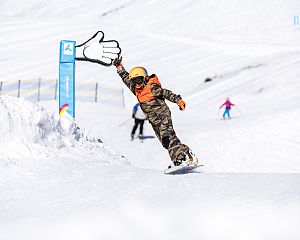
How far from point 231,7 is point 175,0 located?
660cm

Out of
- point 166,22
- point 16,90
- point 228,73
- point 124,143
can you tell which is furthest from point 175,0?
point 124,143

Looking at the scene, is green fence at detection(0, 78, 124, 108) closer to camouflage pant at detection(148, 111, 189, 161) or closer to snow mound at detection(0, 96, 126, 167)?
snow mound at detection(0, 96, 126, 167)

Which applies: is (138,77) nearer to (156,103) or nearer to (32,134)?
(156,103)

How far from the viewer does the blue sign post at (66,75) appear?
15805mm

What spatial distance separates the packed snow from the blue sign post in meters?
2.16

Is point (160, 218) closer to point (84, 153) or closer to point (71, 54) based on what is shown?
point (84, 153)

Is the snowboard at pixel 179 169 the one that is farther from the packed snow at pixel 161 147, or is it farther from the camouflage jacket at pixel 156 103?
the camouflage jacket at pixel 156 103

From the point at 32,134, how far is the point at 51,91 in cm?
2499

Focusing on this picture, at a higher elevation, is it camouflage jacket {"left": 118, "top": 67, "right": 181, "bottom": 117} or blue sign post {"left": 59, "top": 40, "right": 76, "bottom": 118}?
blue sign post {"left": 59, "top": 40, "right": 76, "bottom": 118}

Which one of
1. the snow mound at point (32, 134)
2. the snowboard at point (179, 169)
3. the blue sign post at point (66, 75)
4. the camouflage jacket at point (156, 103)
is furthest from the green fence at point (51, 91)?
the snowboard at point (179, 169)

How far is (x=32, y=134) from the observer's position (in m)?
6.23

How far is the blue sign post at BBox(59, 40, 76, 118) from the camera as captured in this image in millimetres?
15805

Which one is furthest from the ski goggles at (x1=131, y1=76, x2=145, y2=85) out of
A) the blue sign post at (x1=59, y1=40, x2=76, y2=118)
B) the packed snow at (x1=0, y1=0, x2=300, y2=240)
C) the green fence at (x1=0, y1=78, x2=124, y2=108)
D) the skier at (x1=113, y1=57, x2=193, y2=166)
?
the green fence at (x1=0, y1=78, x2=124, y2=108)

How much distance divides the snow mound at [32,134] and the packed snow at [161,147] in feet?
0.06
